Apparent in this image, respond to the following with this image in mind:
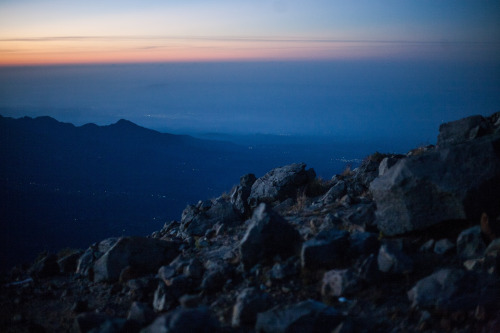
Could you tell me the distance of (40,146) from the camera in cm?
12206

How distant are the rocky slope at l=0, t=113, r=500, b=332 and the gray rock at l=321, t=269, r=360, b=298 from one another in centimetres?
2

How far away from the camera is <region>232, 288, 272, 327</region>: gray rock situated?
5.57 metres

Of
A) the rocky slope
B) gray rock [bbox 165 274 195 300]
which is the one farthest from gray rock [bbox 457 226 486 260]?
gray rock [bbox 165 274 195 300]

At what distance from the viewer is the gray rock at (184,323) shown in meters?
4.62

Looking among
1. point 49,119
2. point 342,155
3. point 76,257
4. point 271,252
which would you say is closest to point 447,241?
point 271,252

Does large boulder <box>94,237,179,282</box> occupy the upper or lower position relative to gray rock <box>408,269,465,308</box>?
lower

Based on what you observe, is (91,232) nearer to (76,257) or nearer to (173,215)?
(173,215)

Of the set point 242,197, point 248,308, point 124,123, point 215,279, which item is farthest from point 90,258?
point 124,123

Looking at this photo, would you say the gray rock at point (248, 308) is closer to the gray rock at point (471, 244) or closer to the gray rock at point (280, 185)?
the gray rock at point (471, 244)

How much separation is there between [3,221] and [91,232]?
13917 mm

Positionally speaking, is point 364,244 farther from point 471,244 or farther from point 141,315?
point 141,315

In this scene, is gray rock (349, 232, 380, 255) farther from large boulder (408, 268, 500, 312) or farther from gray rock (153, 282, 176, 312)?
gray rock (153, 282, 176, 312)

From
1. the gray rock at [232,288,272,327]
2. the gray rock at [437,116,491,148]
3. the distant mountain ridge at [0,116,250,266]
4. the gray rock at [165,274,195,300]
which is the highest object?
the gray rock at [437,116,491,148]

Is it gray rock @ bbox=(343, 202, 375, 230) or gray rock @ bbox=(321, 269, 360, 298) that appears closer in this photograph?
gray rock @ bbox=(321, 269, 360, 298)
